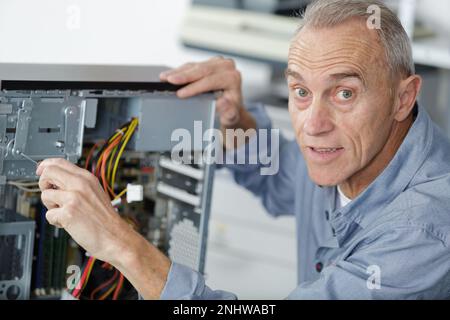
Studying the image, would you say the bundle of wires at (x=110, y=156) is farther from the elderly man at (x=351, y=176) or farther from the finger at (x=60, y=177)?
the finger at (x=60, y=177)

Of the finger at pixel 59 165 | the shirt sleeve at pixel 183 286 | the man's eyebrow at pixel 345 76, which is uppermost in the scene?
the man's eyebrow at pixel 345 76

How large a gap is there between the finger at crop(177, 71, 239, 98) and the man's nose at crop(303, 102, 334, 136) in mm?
273

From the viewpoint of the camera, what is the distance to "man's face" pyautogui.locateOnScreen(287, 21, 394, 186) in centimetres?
158

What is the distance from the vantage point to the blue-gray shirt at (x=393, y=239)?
145cm

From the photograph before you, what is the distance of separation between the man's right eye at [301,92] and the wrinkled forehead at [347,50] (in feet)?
0.17

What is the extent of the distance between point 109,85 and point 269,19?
6.46 ft

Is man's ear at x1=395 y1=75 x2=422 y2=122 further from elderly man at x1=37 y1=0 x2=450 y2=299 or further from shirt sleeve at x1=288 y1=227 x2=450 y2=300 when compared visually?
shirt sleeve at x1=288 y1=227 x2=450 y2=300

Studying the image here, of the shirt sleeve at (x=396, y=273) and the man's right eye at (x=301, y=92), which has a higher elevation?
the man's right eye at (x=301, y=92)

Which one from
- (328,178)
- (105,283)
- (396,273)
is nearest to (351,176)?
(328,178)

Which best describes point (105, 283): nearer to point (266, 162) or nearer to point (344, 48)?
point (266, 162)

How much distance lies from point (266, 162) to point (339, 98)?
1.82 feet

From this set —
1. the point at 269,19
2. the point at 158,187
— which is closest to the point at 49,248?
the point at 158,187

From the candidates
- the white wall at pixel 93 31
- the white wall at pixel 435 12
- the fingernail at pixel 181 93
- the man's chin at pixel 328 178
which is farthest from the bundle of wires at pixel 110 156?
the white wall at pixel 93 31
